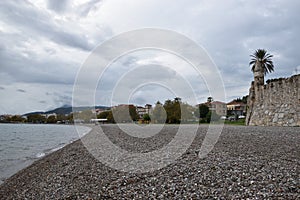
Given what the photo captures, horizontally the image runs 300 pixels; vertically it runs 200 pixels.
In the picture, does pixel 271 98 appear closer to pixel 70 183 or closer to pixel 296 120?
pixel 296 120

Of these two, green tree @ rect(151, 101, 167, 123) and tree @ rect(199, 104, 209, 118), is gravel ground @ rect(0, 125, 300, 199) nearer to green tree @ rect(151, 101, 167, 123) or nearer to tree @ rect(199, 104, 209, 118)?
tree @ rect(199, 104, 209, 118)

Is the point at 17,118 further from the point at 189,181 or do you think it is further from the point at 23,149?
the point at 189,181

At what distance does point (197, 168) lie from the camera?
664 cm

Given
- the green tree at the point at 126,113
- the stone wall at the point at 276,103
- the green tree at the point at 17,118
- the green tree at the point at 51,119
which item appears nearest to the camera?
the stone wall at the point at 276,103

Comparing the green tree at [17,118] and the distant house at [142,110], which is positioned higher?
the distant house at [142,110]

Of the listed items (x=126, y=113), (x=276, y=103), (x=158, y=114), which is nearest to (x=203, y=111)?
(x=158, y=114)

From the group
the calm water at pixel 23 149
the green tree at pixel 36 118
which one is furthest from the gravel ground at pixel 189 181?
the green tree at pixel 36 118

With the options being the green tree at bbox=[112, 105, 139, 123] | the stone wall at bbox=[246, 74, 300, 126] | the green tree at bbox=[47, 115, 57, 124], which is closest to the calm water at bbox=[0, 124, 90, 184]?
the stone wall at bbox=[246, 74, 300, 126]

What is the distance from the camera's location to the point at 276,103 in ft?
75.2

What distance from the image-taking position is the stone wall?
826 inches

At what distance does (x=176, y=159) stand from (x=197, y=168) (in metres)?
1.42

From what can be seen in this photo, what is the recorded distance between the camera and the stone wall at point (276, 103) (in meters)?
21.0

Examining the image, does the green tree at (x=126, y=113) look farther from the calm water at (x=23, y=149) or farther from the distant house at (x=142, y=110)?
the calm water at (x=23, y=149)

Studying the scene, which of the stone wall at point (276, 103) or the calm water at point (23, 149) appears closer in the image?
the calm water at point (23, 149)
